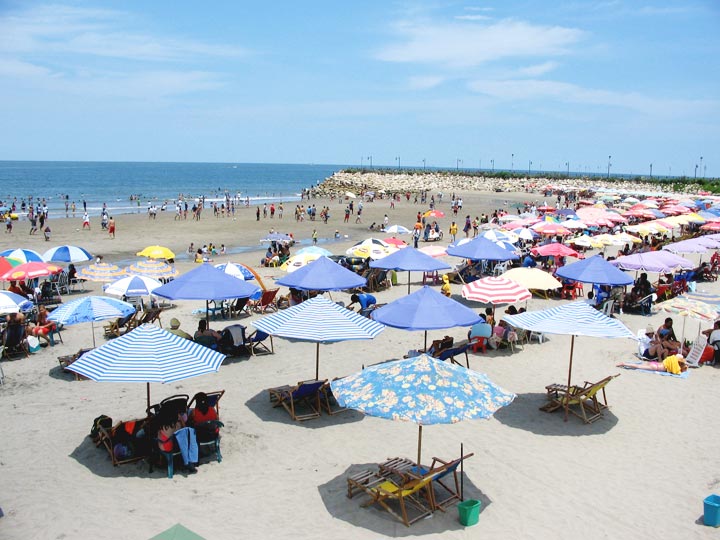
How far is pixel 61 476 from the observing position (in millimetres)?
6922

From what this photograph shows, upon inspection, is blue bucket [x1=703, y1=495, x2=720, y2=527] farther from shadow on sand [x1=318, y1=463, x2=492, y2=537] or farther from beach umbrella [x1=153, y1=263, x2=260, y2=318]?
beach umbrella [x1=153, y1=263, x2=260, y2=318]

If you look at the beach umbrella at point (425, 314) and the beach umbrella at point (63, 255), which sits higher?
the beach umbrella at point (425, 314)

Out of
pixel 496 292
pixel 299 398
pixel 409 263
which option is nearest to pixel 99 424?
pixel 299 398

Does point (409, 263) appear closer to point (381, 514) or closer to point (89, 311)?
point (89, 311)

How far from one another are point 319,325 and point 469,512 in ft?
11.4

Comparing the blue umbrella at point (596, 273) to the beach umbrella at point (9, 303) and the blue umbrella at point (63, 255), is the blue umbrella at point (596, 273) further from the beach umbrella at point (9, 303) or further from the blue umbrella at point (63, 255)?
the blue umbrella at point (63, 255)

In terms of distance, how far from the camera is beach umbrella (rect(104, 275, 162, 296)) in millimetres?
12837

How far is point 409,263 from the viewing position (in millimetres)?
14742

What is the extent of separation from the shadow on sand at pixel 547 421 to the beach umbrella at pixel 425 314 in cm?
151

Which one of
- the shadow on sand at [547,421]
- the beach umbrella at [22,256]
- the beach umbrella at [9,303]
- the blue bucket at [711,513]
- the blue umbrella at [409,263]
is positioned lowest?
the shadow on sand at [547,421]

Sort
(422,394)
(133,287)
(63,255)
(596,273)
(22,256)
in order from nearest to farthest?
(422,394) → (133,287) → (596,273) → (22,256) → (63,255)

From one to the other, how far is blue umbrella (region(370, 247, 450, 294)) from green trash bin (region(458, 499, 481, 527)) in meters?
8.69

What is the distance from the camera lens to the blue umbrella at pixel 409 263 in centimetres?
1465

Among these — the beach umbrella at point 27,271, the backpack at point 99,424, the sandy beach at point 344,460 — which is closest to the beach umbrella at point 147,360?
the backpack at point 99,424
